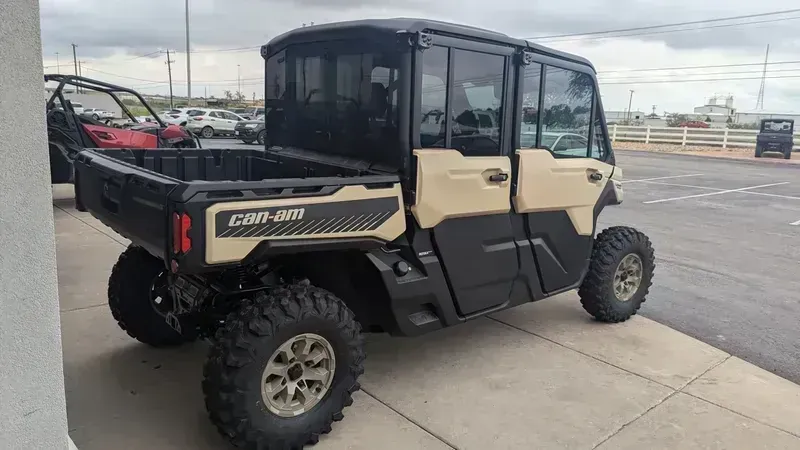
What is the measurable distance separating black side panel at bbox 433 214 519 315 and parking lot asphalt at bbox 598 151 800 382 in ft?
7.18

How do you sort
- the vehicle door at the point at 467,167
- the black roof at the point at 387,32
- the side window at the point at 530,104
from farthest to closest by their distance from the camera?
the side window at the point at 530,104, the vehicle door at the point at 467,167, the black roof at the point at 387,32

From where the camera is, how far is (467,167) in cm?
406

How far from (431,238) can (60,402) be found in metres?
2.25

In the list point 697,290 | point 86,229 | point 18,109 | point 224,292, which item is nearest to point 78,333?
point 224,292

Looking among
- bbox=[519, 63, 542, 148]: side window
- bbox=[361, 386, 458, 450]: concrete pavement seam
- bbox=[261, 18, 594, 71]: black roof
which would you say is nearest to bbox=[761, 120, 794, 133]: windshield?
bbox=[261, 18, 594, 71]: black roof

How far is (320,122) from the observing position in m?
4.52

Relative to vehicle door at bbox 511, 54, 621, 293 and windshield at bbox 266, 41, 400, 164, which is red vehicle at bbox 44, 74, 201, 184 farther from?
vehicle door at bbox 511, 54, 621, 293

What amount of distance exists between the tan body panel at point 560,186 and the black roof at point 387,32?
765 millimetres

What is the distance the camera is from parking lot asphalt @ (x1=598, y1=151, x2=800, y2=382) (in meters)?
5.56

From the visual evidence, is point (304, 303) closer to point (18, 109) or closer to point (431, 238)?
point (431, 238)

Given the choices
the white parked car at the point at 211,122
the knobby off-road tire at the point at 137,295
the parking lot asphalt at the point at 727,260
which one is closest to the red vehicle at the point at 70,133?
the parking lot asphalt at the point at 727,260

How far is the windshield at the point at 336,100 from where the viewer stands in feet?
12.9

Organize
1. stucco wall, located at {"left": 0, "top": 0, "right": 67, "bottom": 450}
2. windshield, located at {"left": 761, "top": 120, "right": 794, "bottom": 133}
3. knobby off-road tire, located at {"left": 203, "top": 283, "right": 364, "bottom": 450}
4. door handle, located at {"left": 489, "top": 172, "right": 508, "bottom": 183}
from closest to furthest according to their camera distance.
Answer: stucco wall, located at {"left": 0, "top": 0, "right": 67, "bottom": 450} < knobby off-road tire, located at {"left": 203, "top": 283, "right": 364, "bottom": 450} < door handle, located at {"left": 489, "top": 172, "right": 508, "bottom": 183} < windshield, located at {"left": 761, "top": 120, "right": 794, "bottom": 133}

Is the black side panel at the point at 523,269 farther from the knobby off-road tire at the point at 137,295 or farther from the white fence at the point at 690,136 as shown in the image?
the white fence at the point at 690,136
